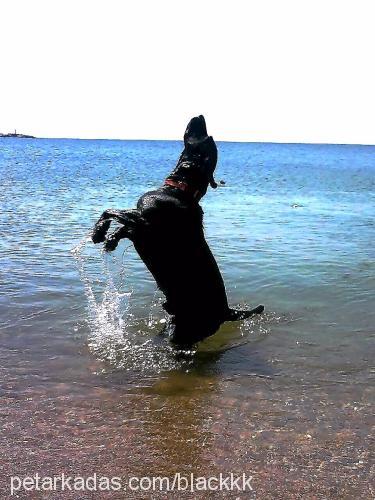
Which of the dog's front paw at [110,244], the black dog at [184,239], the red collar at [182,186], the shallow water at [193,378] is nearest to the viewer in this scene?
the shallow water at [193,378]

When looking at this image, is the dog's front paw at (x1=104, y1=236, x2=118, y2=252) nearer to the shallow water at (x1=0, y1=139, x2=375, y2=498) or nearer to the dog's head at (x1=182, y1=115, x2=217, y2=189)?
the shallow water at (x1=0, y1=139, x2=375, y2=498)

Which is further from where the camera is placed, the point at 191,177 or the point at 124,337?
the point at 124,337

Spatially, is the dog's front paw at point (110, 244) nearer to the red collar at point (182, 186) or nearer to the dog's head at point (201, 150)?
the red collar at point (182, 186)

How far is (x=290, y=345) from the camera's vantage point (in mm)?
7691

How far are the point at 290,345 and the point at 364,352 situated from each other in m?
0.90

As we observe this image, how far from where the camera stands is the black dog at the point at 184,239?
6582 millimetres

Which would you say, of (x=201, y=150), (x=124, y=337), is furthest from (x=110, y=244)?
(x=124, y=337)

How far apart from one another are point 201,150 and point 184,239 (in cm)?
102

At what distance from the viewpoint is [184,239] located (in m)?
6.86

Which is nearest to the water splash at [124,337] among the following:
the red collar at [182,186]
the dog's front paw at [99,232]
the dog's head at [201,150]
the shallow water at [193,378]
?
the shallow water at [193,378]

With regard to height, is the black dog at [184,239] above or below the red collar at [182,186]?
below

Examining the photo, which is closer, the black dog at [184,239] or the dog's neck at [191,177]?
the black dog at [184,239]

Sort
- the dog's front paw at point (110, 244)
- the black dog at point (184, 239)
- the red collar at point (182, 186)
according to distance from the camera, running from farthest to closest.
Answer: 1. the red collar at point (182, 186)
2. the black dog at point (184, 239)
3. the dog's front paw at point (110, 244)

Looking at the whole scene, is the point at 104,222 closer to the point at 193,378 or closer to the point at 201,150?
the point at 201,150
